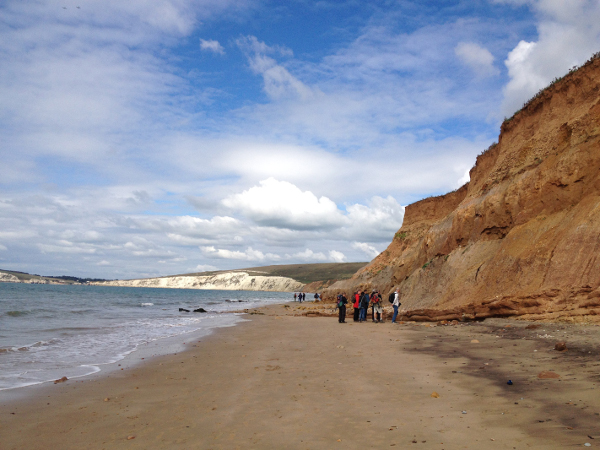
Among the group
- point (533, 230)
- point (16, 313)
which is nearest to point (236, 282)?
point (16, 313)

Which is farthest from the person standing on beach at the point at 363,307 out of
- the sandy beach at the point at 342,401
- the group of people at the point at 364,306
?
the sandy beach at the point at 342,401

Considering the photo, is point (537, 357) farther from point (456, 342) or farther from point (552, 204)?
point (552, 204)

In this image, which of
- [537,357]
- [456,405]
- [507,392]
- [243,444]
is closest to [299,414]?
[243,444]

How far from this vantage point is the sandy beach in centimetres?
467

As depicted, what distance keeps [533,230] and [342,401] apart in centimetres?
1311

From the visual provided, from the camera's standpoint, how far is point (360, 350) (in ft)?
36.8

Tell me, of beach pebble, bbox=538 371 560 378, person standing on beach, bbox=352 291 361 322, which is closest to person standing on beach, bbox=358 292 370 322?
person standing on beach, bbox=352 291 361 322

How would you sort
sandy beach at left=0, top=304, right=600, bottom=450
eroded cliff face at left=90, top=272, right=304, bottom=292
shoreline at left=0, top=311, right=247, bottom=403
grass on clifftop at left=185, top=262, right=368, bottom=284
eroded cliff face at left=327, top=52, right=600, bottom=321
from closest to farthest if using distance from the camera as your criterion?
sandy beach at left=0, top=304, right=600, bottom=450 → shoreline at left=0, top=311, right=247, bottom=403 → eroded cliff face at left=327, top=52, right=600, bottom=321 → eroded cliff face at left=90, top=272, right=304, bottom=292 → grass on clifftop at left=185, top=262, right=368, bottom=284

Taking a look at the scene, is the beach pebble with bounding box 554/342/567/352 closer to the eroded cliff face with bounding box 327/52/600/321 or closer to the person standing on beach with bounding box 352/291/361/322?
the eroded cliff face with bounding box 327/52/600/321

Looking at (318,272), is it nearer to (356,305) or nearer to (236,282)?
(236,282)

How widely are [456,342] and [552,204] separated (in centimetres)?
845

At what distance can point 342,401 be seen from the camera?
248 inches

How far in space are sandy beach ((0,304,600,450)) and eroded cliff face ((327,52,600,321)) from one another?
2.92 metres

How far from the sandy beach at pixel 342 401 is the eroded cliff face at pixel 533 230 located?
2.92 metres
